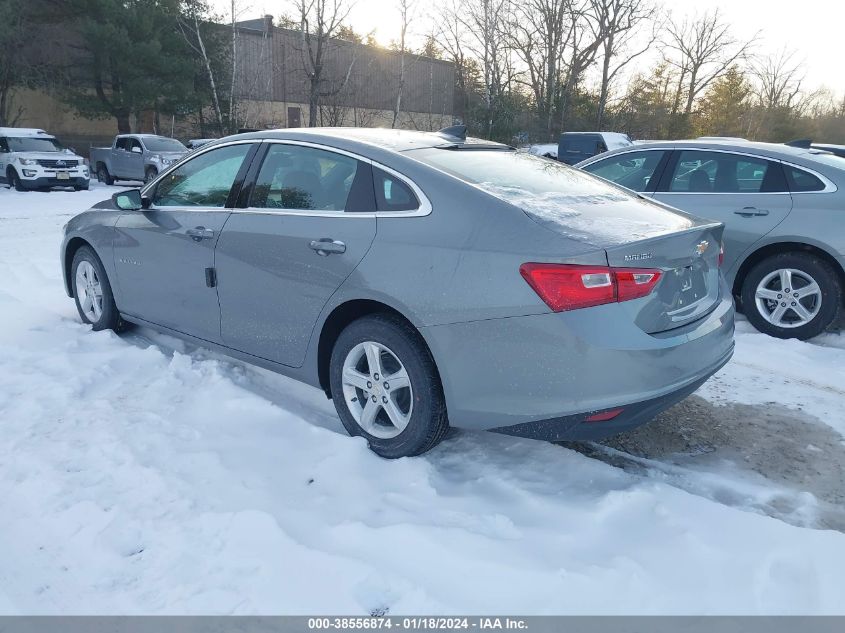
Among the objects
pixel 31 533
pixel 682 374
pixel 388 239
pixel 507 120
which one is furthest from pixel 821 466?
pixel 507 120

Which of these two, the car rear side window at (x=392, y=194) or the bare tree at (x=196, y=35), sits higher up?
the bare tree at (x=196, y=35)

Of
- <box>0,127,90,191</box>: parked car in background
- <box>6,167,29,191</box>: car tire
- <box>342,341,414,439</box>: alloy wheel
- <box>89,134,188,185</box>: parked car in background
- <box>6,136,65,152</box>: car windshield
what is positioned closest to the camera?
<box>342,341,414,439</box>: alloy wheel

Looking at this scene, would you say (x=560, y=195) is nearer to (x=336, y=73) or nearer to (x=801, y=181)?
(x=801, y=181)

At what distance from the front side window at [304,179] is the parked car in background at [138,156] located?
17435 mm

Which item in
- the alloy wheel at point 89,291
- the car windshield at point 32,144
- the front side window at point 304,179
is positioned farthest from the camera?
the car windshield at point 32,144

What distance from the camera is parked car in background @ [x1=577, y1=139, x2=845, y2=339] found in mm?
5281

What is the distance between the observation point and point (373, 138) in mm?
3734

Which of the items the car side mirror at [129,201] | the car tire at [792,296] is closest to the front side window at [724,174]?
the car tire at [792,296]

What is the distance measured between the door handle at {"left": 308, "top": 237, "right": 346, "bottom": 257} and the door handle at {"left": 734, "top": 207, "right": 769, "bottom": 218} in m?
3.92

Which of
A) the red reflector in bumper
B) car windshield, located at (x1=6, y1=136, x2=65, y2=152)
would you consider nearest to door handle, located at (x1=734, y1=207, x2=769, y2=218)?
the red reflector in bumper

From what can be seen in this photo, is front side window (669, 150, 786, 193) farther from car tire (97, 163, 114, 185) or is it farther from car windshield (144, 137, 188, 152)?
car tire (97, 163, 114, 185)

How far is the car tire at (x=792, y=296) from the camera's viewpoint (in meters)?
5.29
